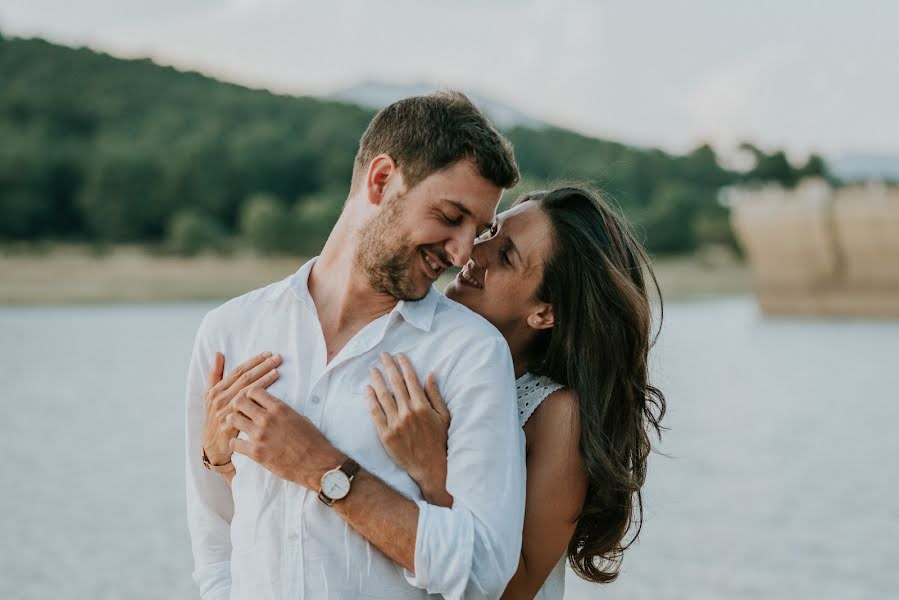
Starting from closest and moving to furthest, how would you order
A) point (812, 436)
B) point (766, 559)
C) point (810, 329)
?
point (766, 559)
point (812, 436)
point (810, 329)

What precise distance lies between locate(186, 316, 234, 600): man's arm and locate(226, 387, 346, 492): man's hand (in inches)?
11.6

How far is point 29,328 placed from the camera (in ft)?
128

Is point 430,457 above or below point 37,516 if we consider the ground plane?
above

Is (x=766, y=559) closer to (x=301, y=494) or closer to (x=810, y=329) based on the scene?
(x=301, y=494)

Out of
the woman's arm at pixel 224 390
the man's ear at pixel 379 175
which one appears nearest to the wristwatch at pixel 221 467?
the woman's arm at pixel 224 390

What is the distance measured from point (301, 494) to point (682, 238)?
62.2 m

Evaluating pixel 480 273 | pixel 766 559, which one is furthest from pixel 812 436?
pixel 480 273

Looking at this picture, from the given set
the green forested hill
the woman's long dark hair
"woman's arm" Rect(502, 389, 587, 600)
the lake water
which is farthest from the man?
the green forested hill

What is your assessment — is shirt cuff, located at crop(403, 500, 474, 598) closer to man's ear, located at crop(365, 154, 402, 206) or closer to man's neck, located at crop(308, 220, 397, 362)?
man's neck, located at crop(308, 220, 397, 362)

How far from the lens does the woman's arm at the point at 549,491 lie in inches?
104

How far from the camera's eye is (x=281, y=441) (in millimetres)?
2334

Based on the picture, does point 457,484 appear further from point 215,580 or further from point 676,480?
point 676,480

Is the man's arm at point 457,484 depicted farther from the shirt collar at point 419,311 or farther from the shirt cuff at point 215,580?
the shirt cuff at point 215,580

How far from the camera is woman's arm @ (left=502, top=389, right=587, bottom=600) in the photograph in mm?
2631
